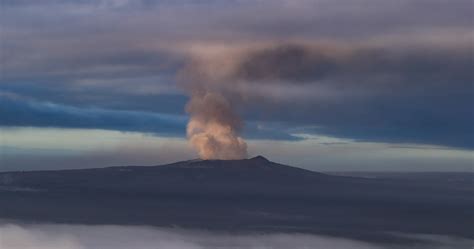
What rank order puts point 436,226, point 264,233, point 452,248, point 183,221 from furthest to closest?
point 183,221 < point 436,226 < point 264,233 < point 452,248

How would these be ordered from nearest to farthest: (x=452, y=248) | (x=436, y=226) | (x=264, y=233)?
(x=452, y=248) < (x=264, y=233) < (x=436, y=226)

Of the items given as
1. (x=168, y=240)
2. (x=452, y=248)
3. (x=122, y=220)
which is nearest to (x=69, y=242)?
(x=168, y=240)

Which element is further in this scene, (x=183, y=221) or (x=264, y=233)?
(x=183, y=221)

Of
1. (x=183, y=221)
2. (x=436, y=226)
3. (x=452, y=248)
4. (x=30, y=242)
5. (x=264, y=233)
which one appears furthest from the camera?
(x=183, y=221)

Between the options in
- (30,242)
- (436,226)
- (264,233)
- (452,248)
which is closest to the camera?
(452,248)

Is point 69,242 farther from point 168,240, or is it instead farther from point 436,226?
point 436,226

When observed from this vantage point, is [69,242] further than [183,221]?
No

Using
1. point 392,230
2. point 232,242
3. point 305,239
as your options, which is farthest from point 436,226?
point 232,242

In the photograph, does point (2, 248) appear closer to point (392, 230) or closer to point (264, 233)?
point (264, 233)
